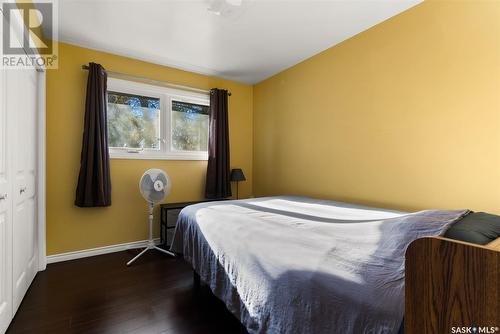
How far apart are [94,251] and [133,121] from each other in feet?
5.56

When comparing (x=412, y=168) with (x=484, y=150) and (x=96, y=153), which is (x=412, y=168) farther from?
(x=96, y=153)

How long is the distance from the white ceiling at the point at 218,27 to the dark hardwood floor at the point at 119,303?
98.7 inches

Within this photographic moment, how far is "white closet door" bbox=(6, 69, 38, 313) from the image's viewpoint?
171 cm

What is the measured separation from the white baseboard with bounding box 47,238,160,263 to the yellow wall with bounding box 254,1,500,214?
228 cm

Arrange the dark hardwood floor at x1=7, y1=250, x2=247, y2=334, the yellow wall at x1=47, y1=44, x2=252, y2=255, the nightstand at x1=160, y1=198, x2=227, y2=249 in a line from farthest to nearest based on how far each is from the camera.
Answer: the nightstand at x1=160, y1=198, x2=227, y2=249
the yellow wall at x1=47, y1=44, x2=252, y2=255
the dark hardwood floor at x1=7, y1=250, x2=247, y2=334

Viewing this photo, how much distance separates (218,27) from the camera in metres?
2.45

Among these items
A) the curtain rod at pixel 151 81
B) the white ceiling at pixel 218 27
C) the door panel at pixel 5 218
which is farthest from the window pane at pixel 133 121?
the door panel at pixel 5 218

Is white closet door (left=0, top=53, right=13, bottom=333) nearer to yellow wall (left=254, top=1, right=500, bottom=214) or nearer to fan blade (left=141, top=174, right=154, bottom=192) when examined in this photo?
fan blade (left=141, top=174, right=154, bottom=192)

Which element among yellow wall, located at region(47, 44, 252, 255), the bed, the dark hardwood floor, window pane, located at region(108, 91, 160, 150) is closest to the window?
window pane, located at region(108, 91, 160, 150)

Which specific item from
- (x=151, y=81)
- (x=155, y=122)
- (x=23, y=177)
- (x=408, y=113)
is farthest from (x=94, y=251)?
(x=408, y=113)

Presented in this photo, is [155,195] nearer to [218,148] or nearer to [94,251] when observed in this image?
[94,251]

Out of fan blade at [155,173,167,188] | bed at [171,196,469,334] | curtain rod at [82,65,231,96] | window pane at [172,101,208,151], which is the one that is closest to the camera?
bed at [171,196,469,334]

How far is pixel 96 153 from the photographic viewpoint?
2.75m

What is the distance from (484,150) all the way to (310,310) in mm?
1813
